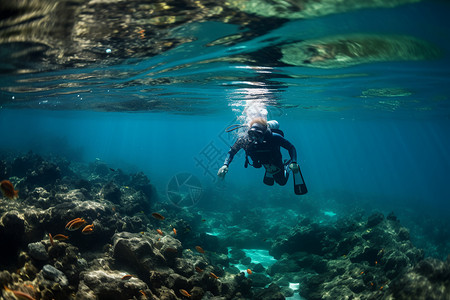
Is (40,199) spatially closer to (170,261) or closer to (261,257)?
(170,261)

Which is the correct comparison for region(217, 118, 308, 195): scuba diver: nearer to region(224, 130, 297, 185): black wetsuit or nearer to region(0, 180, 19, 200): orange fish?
region(224, 130, 297, 185): black wetsuit

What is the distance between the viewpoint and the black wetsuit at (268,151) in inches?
361

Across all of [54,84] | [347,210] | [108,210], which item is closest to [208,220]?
[108,210]

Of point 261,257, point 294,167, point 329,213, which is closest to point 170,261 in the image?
point 294,167

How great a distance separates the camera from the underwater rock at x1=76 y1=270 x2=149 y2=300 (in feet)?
17.7

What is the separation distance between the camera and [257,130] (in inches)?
336

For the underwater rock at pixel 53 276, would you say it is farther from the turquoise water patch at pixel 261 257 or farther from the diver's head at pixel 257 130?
the turquoise water patch at pixel 261 257

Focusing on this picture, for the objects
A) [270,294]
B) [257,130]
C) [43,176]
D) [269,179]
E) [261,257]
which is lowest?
[261,257]

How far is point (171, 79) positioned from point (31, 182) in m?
11.3

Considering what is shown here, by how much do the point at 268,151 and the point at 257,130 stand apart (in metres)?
1.23

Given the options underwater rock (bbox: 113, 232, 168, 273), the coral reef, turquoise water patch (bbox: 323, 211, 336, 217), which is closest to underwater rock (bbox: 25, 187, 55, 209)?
the coral reef

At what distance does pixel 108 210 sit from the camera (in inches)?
377

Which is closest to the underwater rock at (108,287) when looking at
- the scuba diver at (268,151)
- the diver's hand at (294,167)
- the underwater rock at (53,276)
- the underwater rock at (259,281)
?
the underwater rock at (53,276)

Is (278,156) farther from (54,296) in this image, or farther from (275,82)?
(54,296)
